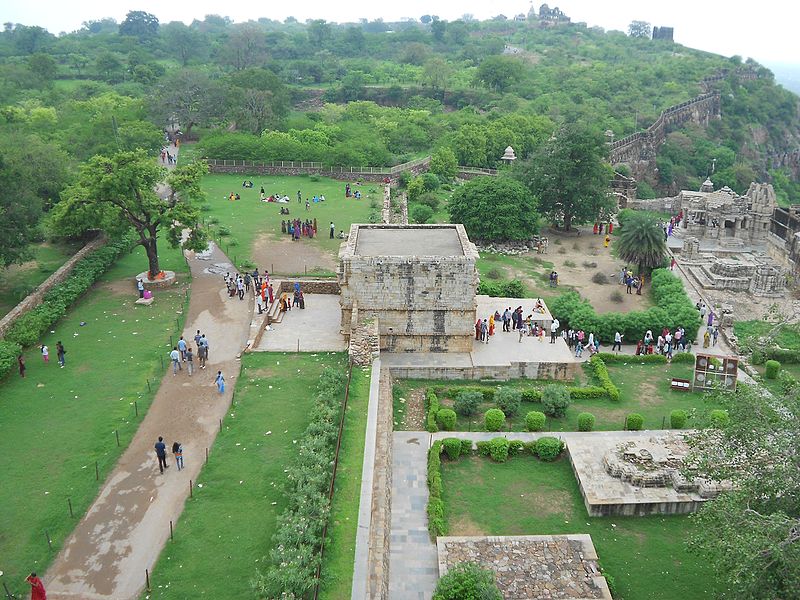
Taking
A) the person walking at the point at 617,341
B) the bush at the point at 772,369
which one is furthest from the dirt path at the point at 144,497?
the bush at the point at 772,369

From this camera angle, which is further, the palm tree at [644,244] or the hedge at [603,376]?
the palm tree at [644,244]

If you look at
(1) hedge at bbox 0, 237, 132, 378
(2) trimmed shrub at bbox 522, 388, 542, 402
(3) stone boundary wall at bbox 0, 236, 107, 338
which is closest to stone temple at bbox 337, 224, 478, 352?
(2) trimmed shrub at bbox 522, 388, 542, 402

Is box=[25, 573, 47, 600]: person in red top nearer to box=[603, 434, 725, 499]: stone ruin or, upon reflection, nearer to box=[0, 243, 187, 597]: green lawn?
box=[0, 243, 187, 597]: green lawn

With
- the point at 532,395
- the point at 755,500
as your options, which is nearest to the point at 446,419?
the point at 532,395

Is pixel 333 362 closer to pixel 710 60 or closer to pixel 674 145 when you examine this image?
pixel 674 145

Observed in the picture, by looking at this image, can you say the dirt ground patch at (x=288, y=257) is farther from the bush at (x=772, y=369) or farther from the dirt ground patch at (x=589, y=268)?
the bush at (x=772, y=369)

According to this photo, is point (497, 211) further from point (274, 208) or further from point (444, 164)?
point (444, 164)
